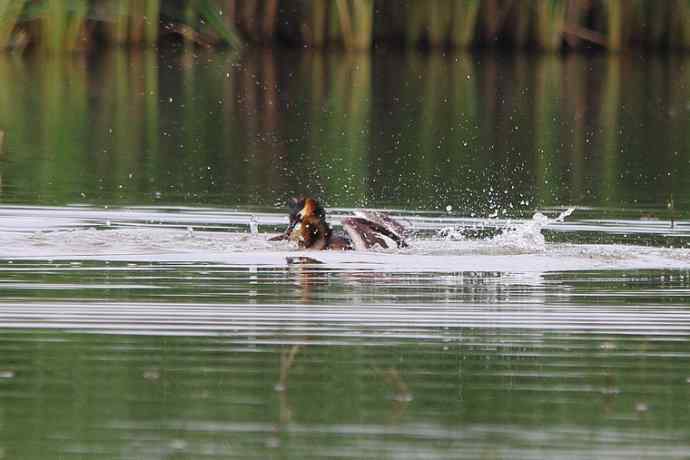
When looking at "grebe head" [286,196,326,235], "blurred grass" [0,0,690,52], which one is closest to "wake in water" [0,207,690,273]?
"grebe head" [286,196,326,235]

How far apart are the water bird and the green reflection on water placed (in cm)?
280

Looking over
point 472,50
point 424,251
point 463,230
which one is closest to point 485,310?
point 424,251

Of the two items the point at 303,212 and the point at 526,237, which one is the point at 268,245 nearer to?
the point at 303,212

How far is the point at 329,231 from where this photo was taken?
12.6 metres

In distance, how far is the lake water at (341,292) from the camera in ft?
24.1

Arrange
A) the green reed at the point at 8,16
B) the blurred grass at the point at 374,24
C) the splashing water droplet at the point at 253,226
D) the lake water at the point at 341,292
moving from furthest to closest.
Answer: the blurred grass at the point at 374,24, the green reed at the point at 8,16, the splashing water droplet at the point at 253,226, the lake water at the point at 341,292

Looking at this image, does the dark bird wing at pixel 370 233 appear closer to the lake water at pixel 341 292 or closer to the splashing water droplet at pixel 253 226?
the lake water at pixel 341 292

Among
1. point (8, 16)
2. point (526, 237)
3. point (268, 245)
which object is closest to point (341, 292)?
point (268, 245)

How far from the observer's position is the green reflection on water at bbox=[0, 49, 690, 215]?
→ 16.7m

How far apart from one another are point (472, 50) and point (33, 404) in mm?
30969

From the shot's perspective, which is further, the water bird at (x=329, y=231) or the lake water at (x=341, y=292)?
the water bird at (x=329, y=231)

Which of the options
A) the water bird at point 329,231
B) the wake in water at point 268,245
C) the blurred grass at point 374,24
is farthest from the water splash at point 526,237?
the blurred grass at point 374,24

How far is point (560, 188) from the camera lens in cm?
1717

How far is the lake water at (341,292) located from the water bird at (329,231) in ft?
0.42
